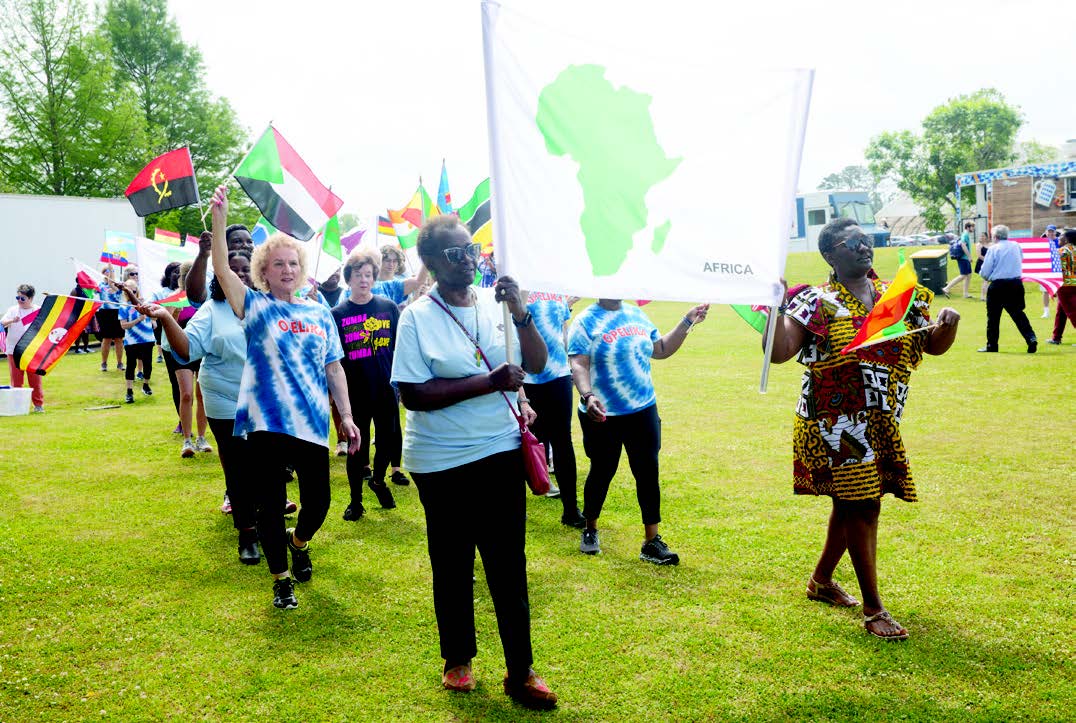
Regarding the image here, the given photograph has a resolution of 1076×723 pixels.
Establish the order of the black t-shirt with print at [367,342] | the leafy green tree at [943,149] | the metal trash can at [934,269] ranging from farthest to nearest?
the leafy green tree at [943,149], the metal trash can at [934,269], the black t-shirt with print at [367,342]

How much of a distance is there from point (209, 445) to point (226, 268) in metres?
5.96

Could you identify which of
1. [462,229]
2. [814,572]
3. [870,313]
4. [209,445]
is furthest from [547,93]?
[209,445]

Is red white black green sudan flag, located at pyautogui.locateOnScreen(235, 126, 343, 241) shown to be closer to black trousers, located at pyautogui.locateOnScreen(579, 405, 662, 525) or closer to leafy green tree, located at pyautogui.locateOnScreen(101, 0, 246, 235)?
black trousers, located at pyautogui.locateOnScreen(579, 405, 662, 525)

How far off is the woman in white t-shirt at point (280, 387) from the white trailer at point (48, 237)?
22366 millimetres

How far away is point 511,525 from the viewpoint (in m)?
3.78

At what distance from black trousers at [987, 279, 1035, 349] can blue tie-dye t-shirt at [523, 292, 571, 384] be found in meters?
10.9

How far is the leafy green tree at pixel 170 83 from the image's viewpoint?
4322cm

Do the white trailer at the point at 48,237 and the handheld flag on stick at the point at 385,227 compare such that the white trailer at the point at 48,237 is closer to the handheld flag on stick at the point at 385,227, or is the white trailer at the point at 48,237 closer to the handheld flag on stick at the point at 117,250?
the handheld flag on stick at the point at 117,250

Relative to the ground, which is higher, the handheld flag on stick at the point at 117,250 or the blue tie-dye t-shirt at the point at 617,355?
the handheld flag on stick at the point at 117,250

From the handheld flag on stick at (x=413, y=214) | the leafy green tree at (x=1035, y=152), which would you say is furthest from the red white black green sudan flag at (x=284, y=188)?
the leafy green tree at (x=1035, y=152)

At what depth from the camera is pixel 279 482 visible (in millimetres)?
4930

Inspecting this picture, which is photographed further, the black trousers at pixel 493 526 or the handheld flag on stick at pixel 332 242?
the handheld flag on stick at pixel 332 242

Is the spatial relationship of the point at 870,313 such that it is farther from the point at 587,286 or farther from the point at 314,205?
the point at 314,205

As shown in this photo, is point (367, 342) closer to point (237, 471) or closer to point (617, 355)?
point (237, 471)
